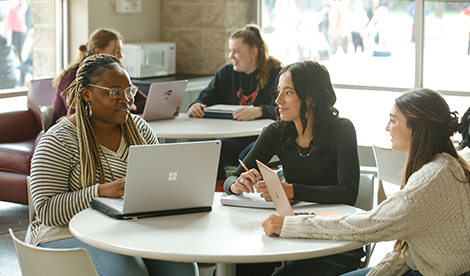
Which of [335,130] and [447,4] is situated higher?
[447,4]

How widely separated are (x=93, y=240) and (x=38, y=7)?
3.76 meters

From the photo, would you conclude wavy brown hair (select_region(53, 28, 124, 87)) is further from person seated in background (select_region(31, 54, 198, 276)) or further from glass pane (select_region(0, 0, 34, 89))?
person seated in background (select_region(31, 54, 198, 276))

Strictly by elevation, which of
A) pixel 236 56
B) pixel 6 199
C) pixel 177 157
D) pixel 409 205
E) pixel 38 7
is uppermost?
pixel 38 7

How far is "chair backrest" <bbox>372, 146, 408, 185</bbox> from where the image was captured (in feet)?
9.53

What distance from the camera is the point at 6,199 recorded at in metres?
3.75

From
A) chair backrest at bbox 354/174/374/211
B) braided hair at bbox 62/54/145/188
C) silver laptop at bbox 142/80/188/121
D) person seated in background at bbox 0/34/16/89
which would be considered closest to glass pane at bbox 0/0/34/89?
person seated in background at bbox 0/34/16/89

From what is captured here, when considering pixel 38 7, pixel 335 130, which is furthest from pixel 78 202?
pixel 38 7

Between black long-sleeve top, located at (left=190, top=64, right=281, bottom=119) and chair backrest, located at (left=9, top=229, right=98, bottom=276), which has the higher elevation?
black long-sleeve top, located at (left=190, top=64, right=281, bottom=119)

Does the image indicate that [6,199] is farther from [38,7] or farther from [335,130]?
[335,130]

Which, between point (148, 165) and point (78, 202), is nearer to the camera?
point (148, 165)

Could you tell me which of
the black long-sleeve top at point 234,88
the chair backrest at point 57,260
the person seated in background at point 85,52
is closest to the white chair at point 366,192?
the chair backrest at point 57,260

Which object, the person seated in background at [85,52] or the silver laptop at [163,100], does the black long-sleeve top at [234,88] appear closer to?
the silver laptop at [163,100]

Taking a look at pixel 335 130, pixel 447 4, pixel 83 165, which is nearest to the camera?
pixel 83 165

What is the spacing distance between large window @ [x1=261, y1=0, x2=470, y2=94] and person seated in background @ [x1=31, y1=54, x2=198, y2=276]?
11.3 feet
